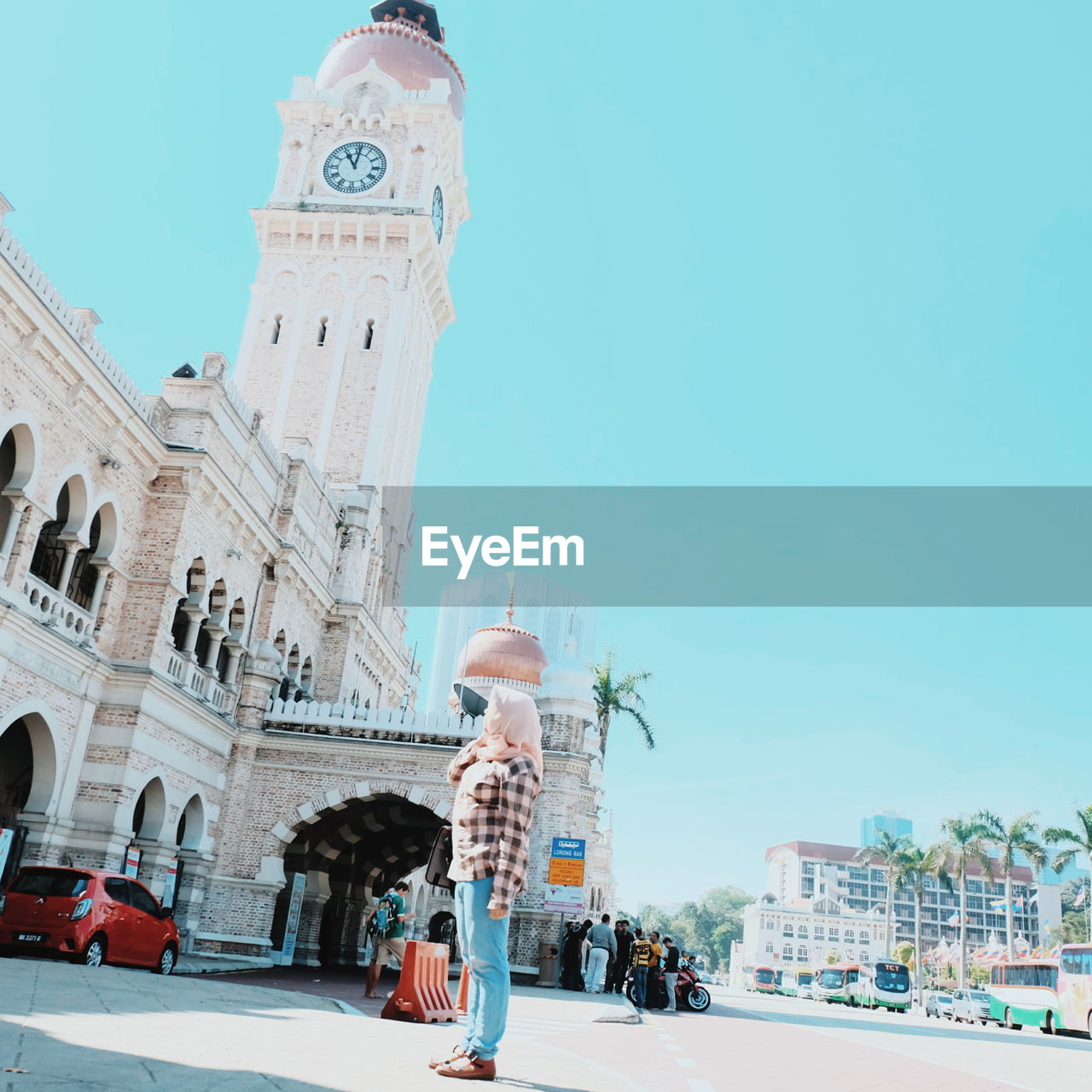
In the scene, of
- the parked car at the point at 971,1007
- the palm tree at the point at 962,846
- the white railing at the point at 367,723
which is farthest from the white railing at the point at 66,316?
the palm tree at the point at 962,846

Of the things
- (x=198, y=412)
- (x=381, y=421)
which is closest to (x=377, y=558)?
(x=381, y=421)

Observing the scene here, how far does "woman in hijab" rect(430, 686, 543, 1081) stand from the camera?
552 cm

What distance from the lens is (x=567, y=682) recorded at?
24641 millimetres

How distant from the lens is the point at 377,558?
34719 mm

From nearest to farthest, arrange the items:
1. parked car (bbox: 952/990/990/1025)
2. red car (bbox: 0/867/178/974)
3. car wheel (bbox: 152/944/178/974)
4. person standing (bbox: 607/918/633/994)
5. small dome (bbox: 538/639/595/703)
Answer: red car (bbox: 0/867/178/974) < car wheel (bbox: 152/944/178/974) < person standing (bbox: 607/918/633/994) < small dome (bbox: 538/639/595/703) < parked car (bbox: 952/990/990/1025)

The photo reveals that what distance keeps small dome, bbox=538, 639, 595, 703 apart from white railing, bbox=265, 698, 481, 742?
1856mm

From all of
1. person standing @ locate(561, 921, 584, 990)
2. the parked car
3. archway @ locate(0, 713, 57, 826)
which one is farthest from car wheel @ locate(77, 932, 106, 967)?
the parked car

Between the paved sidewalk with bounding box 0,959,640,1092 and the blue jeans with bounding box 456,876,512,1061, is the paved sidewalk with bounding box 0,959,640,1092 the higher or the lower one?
A: the lower one

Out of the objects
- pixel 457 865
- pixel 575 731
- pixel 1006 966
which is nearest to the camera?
pixel 457 865

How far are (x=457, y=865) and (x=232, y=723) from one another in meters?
18.7

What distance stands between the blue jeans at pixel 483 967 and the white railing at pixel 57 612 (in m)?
13.3

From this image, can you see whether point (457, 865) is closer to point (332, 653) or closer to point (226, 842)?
point (226, 842)

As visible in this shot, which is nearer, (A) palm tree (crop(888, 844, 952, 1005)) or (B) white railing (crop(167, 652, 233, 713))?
(B) white railing (crop(167, 652, 233, 713))

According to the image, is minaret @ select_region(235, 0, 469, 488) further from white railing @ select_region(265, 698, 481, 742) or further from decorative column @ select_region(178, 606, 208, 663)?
decorative column @ select_region(178, 606, 208, 663)
